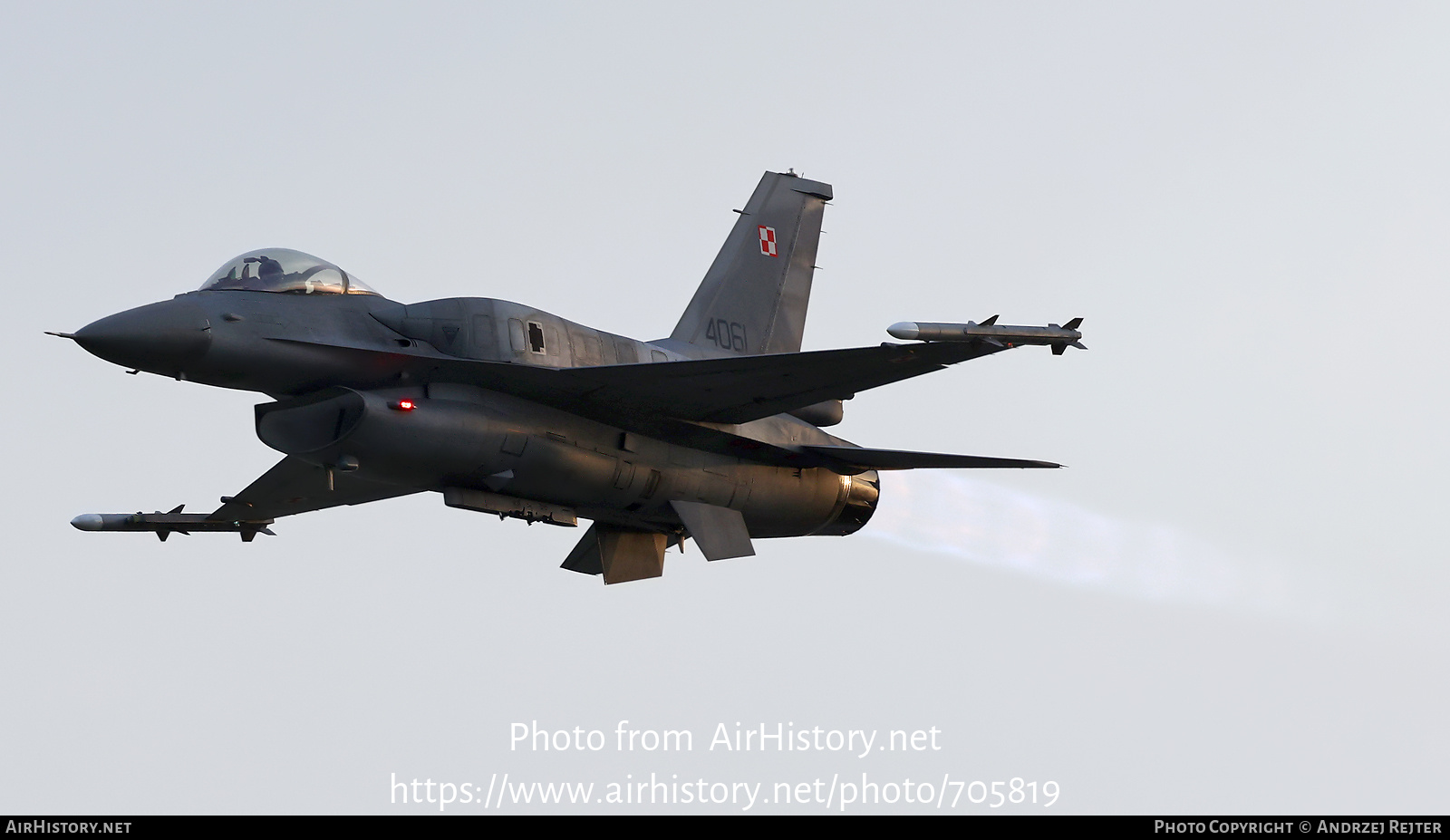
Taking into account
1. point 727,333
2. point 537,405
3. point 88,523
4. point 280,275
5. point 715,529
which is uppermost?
point 280,275

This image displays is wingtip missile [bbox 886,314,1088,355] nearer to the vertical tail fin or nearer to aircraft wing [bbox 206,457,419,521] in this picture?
the vertical tail fin

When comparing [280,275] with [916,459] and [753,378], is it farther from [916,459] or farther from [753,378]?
[916,459]

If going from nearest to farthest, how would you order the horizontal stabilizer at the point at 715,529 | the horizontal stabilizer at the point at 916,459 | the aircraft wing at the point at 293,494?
1. the horizontal stabilizer at the point at 715,529
2. the horizontal stabilizer at the point at 916,459
3. the aircraft wing at the point at 293,494

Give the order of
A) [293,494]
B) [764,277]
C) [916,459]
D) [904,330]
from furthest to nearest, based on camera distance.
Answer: [764,277]
[293,494]
[916,459]
[904,330]

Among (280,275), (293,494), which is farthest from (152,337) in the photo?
(293,494)

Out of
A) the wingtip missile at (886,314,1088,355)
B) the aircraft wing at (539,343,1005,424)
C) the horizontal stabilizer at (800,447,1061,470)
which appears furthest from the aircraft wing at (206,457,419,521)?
the wingtip missile at (886,314,1088,355)

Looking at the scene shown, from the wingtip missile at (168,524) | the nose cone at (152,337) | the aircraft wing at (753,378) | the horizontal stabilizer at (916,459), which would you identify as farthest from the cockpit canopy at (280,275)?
the horizontal stabilizer at (916,459)

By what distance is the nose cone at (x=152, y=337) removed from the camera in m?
17.8

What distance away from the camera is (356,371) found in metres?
18.9

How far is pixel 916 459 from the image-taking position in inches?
886

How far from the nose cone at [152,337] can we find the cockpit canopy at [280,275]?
86 cm

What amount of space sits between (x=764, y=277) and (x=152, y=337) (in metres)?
9.77

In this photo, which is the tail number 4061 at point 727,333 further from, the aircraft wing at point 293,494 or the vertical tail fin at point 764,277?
the aircraft wing at point 293,494

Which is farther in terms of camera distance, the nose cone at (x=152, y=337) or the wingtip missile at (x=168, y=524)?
the wingtip missile at (x=168, y=524)
